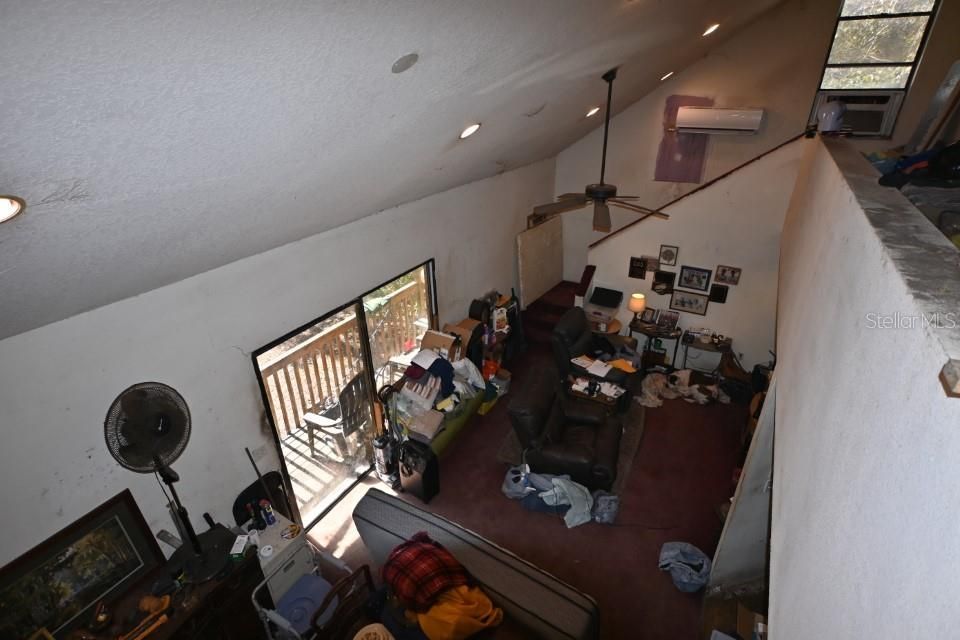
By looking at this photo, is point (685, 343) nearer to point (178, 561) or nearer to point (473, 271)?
point (473, 271)

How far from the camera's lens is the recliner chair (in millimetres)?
6070

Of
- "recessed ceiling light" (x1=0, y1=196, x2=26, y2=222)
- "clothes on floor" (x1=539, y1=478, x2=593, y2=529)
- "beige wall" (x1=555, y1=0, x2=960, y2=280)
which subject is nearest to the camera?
"recessed ceiling light" (x1=0, y1=196, x2=26, y2=222)

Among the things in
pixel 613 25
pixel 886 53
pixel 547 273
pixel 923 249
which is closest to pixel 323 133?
pixel 613 25

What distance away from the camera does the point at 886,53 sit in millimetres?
6125

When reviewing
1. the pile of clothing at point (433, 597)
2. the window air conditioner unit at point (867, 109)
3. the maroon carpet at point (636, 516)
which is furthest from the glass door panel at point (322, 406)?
the window air conditioner unit at point (867, 109)

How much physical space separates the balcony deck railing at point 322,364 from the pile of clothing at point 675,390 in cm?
351

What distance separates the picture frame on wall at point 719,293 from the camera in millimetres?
6355

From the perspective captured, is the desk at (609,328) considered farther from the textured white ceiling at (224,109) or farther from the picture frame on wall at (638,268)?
the textured white ceiling at (224,109)

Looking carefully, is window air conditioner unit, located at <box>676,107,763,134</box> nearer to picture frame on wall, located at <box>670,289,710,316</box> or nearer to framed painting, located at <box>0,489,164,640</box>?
picture frame on wall, located at <box>670,289,710,316</box>

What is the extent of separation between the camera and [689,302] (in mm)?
6664

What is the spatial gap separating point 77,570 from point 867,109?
9521 mm

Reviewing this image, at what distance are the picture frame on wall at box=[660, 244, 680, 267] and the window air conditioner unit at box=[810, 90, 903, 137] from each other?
2.64m

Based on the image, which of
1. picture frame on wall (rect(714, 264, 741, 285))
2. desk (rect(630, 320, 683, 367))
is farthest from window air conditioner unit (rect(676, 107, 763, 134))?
desk (rect(630, 320, 683, 367))

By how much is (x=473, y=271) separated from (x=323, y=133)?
4.46 m
